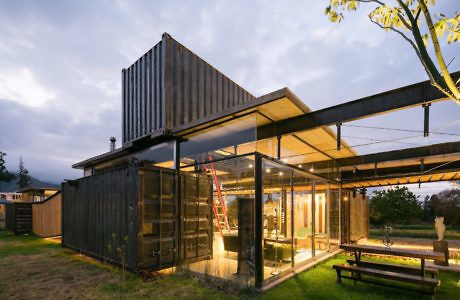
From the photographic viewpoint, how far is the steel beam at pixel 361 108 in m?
4.81

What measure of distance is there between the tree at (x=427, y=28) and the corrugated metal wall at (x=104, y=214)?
548cm

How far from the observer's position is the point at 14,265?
7363 millimetres

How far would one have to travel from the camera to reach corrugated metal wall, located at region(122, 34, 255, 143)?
8.15 m

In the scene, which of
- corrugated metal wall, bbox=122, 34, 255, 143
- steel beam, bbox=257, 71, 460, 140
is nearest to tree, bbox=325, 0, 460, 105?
steel beam, bbox=257, 71, 460, 140

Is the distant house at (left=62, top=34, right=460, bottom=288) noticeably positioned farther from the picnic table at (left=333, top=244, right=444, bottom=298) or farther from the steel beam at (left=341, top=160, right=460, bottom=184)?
the picnic table at (left=333, top=244, right=444, bottom=298)

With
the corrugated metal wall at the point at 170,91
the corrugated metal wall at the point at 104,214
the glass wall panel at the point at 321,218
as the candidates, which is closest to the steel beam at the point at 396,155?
the glass wall panel at the point at 321,218

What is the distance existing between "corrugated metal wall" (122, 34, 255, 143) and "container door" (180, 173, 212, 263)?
170 centimetres

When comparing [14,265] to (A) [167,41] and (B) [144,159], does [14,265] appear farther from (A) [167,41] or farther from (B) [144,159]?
(A) [167,41]

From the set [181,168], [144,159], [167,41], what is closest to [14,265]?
[144,159]

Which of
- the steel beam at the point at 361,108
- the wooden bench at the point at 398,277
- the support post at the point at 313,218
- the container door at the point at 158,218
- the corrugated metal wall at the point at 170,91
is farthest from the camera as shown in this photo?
the corrugated metal wall at the point at 170,91

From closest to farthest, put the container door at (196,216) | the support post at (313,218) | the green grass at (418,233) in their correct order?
1. the container door at (196,216)
2. the support post at (313,218)
3. the green grass at (418,233)

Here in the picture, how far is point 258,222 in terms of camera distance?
5.38 m

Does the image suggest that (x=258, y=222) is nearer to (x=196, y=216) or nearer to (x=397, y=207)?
(x=196, y=216)

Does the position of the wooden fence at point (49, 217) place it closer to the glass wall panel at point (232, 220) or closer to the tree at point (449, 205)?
the glass wall panel at point (232, 220)
